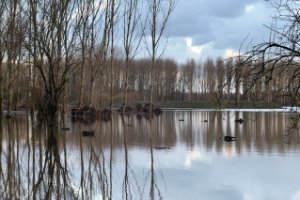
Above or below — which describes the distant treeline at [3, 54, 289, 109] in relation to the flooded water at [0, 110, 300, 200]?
above

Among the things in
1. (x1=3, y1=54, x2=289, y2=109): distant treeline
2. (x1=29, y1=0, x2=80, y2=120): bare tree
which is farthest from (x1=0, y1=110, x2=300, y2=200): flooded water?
(x1=29, y1=0, x2=80, y2=120): bare tree

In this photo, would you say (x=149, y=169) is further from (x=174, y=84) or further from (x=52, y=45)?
(x=174, y=84)

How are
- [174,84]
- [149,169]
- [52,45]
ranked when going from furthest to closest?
[174,84]
[52,45]
[149,169]

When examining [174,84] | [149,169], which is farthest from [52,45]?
[174,84]

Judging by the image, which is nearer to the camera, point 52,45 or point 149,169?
point 149,169

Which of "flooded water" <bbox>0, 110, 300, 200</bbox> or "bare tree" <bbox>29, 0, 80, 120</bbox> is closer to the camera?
"flooded water" <bbox>0, 110, 300, 200</bbox>

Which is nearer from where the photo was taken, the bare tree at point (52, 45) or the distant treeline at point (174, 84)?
the distant treeline at point (174, 84)

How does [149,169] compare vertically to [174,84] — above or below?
below

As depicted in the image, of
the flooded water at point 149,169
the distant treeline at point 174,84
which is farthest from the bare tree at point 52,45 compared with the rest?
the flooded water at point 149,169

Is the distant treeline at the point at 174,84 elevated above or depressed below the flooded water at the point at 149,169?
above

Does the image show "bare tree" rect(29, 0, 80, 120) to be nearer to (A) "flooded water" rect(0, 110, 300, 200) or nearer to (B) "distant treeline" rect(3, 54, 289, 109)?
(B) "distant treeline" rect(3, 54, 289, 109)

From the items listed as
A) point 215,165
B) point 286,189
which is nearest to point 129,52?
point 215,165

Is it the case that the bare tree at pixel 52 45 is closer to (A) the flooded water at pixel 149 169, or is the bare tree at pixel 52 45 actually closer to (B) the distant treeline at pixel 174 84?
(B) the distant treeline at pixel 174 84

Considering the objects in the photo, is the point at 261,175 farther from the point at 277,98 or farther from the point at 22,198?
the point at 22,198
